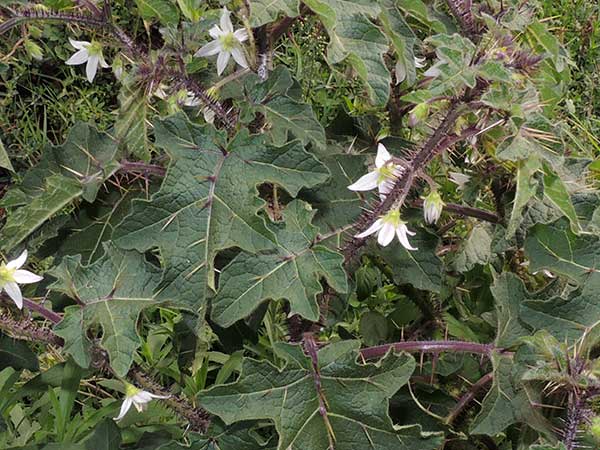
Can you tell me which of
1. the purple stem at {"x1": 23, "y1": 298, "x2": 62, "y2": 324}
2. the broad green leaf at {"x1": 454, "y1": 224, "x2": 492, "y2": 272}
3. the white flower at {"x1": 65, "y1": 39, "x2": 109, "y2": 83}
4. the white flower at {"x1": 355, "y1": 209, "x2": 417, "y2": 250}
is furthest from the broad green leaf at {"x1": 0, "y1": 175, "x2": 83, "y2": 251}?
the broad green leaf at {"x1": 454, "y1": 224, "x2": 492, "y2": 272}

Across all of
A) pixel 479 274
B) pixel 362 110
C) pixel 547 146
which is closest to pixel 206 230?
pixel 547 146

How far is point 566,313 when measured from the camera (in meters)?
1.31

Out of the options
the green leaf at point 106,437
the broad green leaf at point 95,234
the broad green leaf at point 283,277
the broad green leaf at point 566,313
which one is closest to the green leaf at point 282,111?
the broad green leaf at point 283,277

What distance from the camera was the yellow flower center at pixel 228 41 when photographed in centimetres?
139

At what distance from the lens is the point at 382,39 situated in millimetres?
1325

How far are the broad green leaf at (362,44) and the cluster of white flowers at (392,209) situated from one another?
0.10 m

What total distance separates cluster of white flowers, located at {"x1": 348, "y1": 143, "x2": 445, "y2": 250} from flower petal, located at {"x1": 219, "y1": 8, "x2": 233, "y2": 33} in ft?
1.05

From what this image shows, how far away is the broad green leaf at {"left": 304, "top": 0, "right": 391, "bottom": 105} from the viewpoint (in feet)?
4.23

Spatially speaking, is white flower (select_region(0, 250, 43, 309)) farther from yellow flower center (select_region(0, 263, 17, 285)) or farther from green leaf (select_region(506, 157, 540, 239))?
green leaf (select_region(506, 157, 540, 239))

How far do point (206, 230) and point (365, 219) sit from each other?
0.89 feet

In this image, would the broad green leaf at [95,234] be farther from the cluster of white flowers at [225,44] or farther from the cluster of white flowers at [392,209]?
the cluster of white flowers at [392,209]

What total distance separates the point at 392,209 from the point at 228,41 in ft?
1.35

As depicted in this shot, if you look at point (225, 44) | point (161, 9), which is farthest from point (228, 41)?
point (161, 9)

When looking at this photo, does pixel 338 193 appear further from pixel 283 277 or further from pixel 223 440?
pixel 223 440
